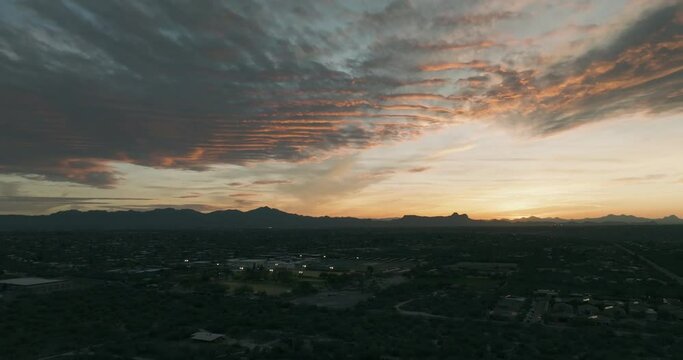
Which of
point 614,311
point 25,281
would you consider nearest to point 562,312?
point 614,311

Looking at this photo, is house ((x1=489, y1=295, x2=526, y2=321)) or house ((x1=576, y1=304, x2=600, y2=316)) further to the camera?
house ((x1=576, y1=304, x2=600, y2=316))

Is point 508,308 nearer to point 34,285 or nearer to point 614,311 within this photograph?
point 614,311

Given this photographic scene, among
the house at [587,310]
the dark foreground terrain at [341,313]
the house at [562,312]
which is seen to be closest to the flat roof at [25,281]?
the dark foreground terrain at [341,313]

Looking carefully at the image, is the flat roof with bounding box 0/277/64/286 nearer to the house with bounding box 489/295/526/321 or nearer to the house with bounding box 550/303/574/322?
the house with bounding box 489/295/526/321

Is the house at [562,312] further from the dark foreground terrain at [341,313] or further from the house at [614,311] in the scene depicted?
the house at [614,311]

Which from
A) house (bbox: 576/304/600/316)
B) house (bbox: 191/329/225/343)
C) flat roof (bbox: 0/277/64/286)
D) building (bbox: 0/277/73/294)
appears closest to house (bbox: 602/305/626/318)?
house (bbox: 576/304/600/316)

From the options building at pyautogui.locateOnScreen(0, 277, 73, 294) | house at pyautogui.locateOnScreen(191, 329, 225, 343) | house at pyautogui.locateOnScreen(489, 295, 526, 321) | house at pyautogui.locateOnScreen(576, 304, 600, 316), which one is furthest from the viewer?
building at pyautogui.locateOnScreen(0, 277, 73, 294)
